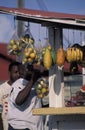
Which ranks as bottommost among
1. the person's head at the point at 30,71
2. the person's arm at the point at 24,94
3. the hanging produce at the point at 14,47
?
the person's arm at the point at 24,94

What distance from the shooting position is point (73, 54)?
421cm

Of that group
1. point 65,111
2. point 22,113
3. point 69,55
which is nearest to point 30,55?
point 69,55

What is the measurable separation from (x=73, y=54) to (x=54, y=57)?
0.66 feet

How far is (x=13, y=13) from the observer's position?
161 inches

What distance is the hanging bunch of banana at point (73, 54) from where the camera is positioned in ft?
13.8

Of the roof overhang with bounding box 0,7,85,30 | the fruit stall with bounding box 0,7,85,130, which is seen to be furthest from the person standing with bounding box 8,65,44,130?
the roof overhang with bounding box 0,7,85,30

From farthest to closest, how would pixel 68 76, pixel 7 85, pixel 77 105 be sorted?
pixel 7 85, pixel 68 76, pixel 77 105

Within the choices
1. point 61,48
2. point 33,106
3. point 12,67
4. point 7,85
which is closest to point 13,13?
point 61,48

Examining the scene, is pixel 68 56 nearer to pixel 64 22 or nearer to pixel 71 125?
pixel 64 22

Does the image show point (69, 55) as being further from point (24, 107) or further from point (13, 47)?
point (24, 107)

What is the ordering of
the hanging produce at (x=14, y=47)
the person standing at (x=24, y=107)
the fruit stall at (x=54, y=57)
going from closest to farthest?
1. the fruit stall at (x=54, y=57)
2. the hanging produce at (x=14, y=47)
3. the person standing at (x=24, y=107)

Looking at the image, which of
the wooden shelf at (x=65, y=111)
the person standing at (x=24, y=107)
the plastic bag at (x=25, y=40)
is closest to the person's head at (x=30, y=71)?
the person standing at (x=24, y=107)

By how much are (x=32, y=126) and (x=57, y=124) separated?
339 millimetres

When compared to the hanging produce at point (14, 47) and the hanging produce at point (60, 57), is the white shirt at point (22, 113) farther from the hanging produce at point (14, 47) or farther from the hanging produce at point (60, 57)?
the hanging produce at point (60, 57)
